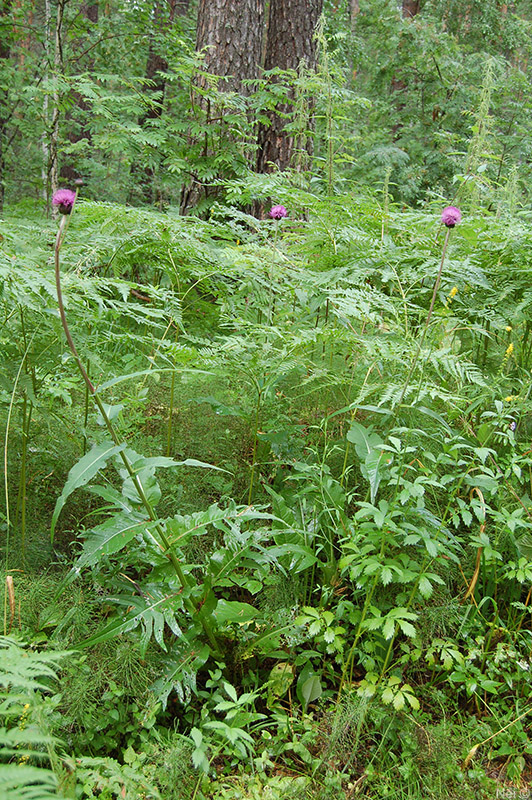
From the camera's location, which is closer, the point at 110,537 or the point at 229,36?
the point at 110,537

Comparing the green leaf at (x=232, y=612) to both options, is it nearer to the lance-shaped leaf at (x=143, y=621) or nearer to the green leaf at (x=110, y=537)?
the lance-shaped leaf at (x=143, y=621)

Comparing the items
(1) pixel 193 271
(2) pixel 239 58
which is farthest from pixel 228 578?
(2) pixel 239 58

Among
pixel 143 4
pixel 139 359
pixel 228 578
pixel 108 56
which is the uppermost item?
pixel 143 4

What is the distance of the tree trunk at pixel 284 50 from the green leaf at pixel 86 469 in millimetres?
4095

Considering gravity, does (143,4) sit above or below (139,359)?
above

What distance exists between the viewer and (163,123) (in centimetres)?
413

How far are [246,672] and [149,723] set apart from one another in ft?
1.31

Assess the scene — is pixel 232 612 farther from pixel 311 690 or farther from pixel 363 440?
pixel 363 440

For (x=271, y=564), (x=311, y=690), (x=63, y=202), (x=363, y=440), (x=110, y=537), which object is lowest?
(x=311, y=690)

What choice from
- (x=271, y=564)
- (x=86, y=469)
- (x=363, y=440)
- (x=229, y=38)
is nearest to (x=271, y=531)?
(x=271, y=564)

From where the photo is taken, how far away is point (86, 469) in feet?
4.16

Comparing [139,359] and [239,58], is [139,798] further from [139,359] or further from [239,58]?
[239,58]

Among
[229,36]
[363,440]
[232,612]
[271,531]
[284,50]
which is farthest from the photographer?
[284,50]

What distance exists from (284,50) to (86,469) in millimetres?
5073
